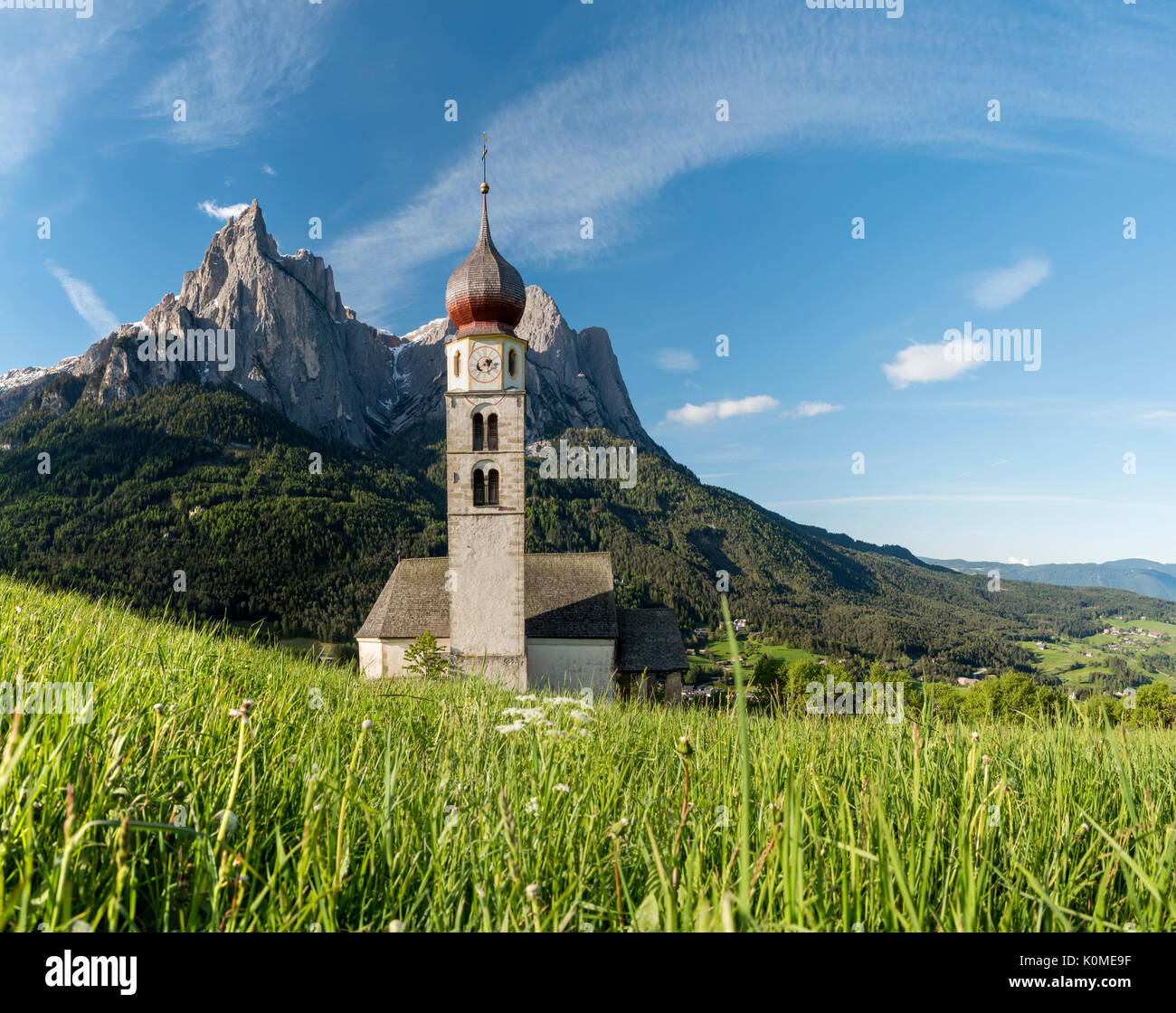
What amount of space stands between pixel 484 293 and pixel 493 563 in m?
14.6

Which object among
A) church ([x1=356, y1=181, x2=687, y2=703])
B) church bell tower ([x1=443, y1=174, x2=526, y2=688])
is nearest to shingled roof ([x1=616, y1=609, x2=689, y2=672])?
church ([x1=356, y1=181, x2=687, y2=703])

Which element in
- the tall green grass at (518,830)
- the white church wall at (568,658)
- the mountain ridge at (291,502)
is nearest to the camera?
the tall green grass at (518,830)

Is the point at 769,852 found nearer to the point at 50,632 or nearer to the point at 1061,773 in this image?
the point at 1061,773

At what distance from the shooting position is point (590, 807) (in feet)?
6.66

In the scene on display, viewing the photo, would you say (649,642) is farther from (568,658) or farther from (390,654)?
(390,654)

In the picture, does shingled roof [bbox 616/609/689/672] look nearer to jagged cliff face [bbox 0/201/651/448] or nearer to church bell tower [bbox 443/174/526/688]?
church bell tower [bbox 443/174/526/688]

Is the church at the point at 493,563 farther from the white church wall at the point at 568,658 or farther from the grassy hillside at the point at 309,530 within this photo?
the grassy hillside at the point at 309,530

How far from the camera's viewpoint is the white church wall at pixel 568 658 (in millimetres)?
32781

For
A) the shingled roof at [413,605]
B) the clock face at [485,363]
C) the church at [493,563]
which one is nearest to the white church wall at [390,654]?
the church at [493,563]

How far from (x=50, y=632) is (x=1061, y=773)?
6.08 meters

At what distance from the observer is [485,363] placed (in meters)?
29.9

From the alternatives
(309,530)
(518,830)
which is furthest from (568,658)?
(309,530)

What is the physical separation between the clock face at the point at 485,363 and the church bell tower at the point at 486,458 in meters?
0.05

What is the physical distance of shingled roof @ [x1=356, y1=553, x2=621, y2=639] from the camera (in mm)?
33406
